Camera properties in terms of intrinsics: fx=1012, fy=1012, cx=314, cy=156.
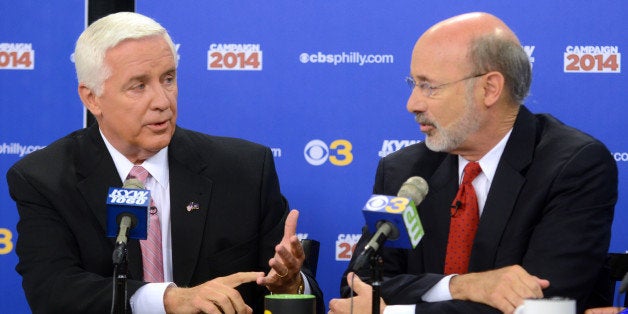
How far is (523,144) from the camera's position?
3637mm

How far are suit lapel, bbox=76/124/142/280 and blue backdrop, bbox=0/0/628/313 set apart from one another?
3.95 ft

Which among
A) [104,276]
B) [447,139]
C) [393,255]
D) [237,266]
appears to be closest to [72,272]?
[104,276]

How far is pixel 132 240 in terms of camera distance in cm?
362

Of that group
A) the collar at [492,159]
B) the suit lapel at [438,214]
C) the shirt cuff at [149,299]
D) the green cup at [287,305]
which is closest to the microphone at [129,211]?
the green cup at [287,305]

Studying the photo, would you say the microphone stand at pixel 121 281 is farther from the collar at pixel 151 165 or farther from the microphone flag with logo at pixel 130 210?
the collar at pixel 151 165

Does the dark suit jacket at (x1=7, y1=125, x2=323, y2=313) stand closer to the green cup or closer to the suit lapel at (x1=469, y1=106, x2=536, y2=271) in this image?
the suit lapel at (x1=469, y1=106, x2=536, y2=271)

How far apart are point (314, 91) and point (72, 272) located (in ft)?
5.94

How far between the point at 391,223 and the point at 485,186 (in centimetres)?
112

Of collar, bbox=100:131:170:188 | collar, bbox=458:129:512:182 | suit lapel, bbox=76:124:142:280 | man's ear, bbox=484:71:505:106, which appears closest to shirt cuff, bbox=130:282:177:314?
suit lapel, bbox=76:124:142:280

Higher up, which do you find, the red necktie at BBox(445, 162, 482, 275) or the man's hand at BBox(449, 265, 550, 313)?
the red necktie at BBox(445, 162, 482, 275)

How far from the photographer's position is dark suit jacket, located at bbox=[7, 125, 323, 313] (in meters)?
3.59

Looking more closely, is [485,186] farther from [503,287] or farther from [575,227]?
[503,287]

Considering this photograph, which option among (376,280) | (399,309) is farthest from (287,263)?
(376,280)

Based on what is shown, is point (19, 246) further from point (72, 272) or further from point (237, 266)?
point (237, 266)
